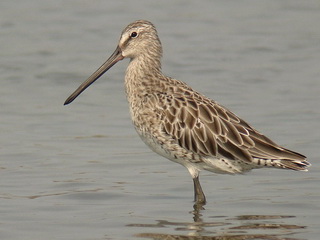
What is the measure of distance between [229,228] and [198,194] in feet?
2.89

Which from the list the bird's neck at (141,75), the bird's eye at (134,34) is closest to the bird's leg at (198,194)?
the bird's neck at (141,75)

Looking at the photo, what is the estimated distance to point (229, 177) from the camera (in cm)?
1082

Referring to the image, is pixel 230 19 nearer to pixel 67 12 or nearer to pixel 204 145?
pixel 67 12

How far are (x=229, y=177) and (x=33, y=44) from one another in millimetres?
6285

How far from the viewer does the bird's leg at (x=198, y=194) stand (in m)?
9.77

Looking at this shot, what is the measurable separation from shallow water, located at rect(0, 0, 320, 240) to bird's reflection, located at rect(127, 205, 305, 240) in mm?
17

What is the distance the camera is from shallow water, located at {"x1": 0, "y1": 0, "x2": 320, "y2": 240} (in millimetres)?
9305

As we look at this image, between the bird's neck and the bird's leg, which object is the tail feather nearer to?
the bird's leg

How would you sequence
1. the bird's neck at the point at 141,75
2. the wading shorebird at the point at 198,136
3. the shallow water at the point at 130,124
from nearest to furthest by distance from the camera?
1. the shallow water at the point at 130,124
2. the wading shorebird at the point at 198,136
3. the bird's neck at the point at 141,75

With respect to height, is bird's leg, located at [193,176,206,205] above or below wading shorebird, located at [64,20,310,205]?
below

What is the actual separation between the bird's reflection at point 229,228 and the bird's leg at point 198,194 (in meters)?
0.29

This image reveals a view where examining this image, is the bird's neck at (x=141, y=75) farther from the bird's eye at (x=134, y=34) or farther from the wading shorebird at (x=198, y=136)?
the bird's eye at (x=134, y=34)

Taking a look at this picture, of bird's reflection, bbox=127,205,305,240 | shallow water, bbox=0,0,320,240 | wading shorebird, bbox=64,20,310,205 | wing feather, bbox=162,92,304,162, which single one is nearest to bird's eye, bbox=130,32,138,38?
wading shorebird, bbox=64,20,310,205

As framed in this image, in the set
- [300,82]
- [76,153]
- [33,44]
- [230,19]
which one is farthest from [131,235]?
[230,19]
